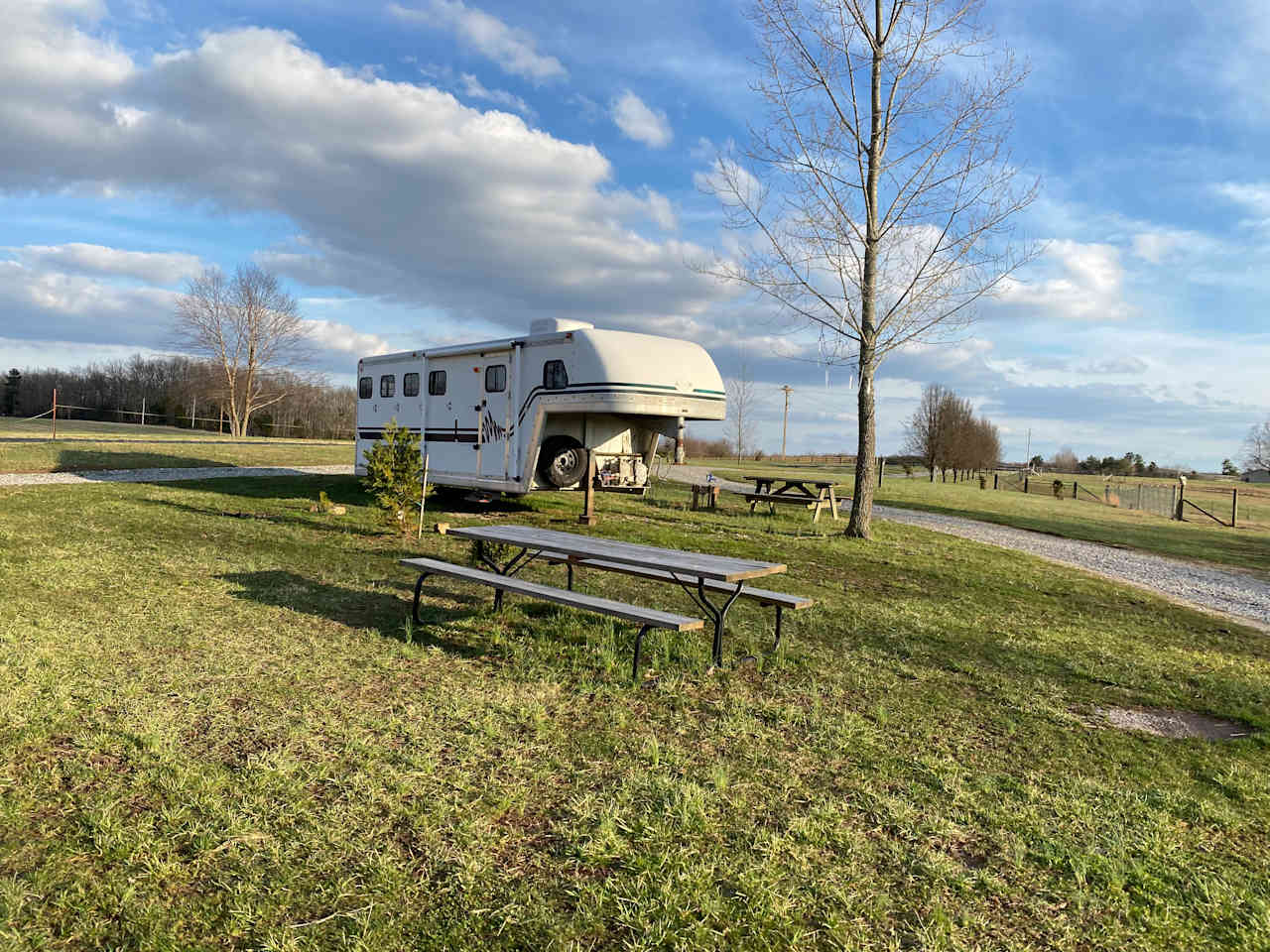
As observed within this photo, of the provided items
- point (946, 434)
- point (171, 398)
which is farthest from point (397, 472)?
point (171, 398)

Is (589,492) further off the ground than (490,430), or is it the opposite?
(490,430)

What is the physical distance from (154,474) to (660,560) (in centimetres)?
1705

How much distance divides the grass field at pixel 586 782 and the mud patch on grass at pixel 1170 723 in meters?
0.12

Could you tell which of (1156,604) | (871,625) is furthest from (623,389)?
(1156,604)

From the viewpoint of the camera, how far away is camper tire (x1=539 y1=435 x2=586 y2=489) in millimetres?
12000

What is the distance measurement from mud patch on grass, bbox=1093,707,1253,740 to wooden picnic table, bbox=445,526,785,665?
2248mm

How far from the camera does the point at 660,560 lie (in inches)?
204

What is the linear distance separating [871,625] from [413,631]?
394 cm

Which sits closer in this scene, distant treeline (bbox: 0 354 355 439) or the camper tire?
the camper tire

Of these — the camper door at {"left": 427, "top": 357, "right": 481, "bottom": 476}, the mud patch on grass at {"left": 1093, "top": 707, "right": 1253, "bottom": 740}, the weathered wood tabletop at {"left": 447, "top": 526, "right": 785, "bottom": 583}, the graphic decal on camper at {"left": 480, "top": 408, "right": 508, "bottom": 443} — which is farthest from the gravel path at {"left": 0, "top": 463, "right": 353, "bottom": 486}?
the mud patch on grass at {"left": 1093, "top": 707, "right": 1253, "bottom": 740}

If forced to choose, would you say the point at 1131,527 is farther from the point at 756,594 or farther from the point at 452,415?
the point at 756,594

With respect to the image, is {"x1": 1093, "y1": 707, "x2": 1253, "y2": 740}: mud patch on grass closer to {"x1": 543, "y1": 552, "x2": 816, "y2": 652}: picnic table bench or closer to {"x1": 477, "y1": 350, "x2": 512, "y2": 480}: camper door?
{"x1": 543, "y1": 552, "x2": 816, "y2": 652}: picnic table bench

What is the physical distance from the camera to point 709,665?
5.17 meters

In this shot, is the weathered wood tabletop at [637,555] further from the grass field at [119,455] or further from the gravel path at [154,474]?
the grass field at [119,455]
